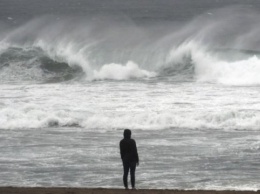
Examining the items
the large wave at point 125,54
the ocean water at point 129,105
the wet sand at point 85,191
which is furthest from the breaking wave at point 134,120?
the wet sand at point 85,191

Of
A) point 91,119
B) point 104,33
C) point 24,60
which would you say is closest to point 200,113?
point 91,119

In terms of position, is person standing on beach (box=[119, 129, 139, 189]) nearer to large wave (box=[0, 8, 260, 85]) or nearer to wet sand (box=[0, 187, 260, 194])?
wet sand (box=[0, 187, 260, 194])

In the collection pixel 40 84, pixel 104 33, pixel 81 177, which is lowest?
pixel 81 177

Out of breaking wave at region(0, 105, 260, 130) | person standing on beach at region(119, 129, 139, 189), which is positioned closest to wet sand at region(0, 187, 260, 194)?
person standing on beach at region(119, 129, 139, 189)

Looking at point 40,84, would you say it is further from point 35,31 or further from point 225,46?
point 35,31

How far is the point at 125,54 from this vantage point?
40.8 meters

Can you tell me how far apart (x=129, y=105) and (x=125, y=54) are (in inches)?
509

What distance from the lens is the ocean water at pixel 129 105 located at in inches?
746

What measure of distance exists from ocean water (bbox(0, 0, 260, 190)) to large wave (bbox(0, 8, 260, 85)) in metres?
0.06

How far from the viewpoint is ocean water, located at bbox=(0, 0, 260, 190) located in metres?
18.9

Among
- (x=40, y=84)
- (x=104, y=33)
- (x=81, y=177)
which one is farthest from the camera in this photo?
(x=104, y=33)

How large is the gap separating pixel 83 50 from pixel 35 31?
29.1ft

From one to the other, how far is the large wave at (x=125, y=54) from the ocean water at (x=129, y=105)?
6cm

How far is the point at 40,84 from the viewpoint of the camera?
34.5m
